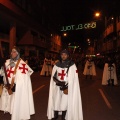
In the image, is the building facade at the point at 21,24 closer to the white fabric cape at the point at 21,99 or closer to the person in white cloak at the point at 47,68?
the person in white cloak at the point at 47,68

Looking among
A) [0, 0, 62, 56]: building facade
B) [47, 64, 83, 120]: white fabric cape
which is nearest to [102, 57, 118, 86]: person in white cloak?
[47, 64, 83, 120]: white fabric cape

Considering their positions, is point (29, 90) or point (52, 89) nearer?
point (29, 90)

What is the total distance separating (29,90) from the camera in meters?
7.14

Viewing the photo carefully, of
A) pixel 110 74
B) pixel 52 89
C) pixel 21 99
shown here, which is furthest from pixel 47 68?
pixel 21 99

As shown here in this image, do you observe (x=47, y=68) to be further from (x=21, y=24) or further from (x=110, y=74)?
(x=21, y=24)

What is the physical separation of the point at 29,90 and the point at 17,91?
436 millimetres

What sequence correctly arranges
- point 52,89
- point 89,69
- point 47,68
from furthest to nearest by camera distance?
1. point 47,68
2. point 89,69
3. point 52,89

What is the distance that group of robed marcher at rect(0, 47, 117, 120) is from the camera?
6808 millimetres

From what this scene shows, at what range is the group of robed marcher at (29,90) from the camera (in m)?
6.81

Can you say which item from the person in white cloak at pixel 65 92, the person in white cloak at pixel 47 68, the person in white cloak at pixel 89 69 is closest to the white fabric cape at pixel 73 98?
the person in white cloak at pixel 65 92

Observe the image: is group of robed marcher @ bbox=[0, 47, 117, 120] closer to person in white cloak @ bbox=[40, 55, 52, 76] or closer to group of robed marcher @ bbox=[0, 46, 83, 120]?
group of robed marcher @ bbox=[0, 46, 83, 120]

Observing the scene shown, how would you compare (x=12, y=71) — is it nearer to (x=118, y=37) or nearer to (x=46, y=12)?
(x=118, y=37)

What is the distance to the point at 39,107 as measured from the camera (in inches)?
367

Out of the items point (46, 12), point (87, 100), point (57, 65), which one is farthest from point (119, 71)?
point (46, 12)
